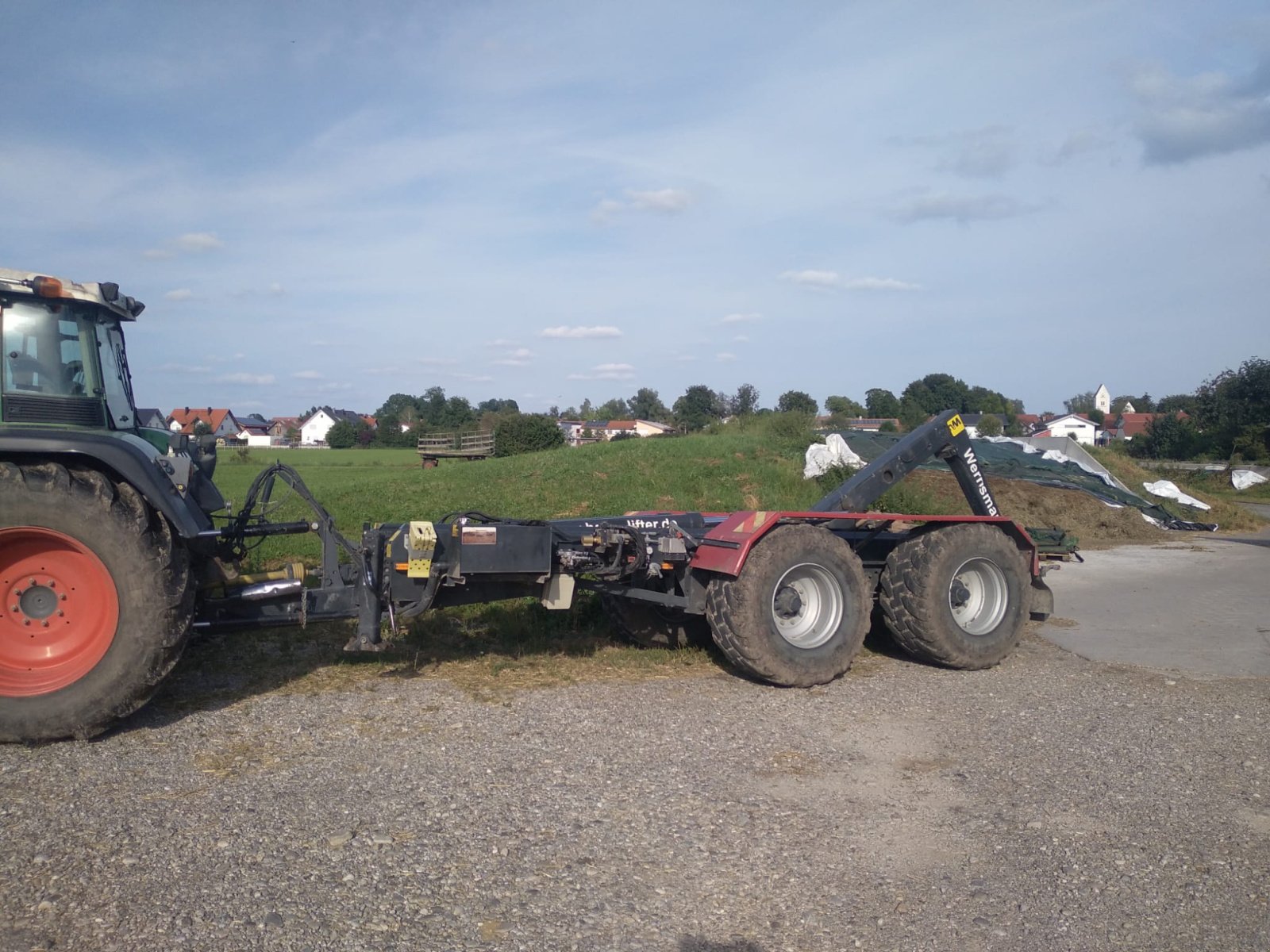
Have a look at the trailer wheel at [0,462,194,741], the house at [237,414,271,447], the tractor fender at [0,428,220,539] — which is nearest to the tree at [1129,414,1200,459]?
the tractor fender at [0,428,220,539]

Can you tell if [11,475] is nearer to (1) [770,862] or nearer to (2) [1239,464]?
(1) [770,862]

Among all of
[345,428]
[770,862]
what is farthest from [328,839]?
[345,428]

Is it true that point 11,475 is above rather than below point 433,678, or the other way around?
above

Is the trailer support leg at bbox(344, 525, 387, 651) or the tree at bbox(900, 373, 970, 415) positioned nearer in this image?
the trailer support leg at bbox(344, 525, 387, 651)

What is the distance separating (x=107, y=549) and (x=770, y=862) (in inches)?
146

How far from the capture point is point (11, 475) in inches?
200

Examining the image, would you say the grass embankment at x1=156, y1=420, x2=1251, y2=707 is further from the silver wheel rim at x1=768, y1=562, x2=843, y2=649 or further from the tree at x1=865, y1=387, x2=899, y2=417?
the tree at x1=865, y1=387, x2=899, y2=417

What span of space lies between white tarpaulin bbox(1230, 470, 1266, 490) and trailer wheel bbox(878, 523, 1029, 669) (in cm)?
3111

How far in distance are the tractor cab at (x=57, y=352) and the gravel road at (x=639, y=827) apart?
1.84 metres

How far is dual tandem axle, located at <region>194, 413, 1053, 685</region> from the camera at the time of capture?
6.23 meters

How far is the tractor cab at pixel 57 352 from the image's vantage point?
18.0 ft

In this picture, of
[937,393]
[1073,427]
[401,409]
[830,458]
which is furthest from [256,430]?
[830,458]

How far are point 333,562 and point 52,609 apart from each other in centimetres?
156

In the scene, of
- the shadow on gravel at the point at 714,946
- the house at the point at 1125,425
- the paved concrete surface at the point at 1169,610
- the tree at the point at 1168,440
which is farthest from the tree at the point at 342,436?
the shadow on gravel at the point at 714,946
